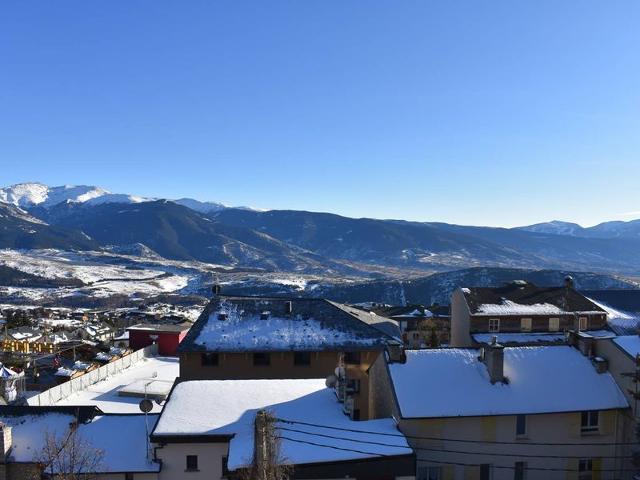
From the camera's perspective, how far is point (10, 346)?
72.7 meters

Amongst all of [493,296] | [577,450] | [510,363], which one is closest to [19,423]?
[510,363]

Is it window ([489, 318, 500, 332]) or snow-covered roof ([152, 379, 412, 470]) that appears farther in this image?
window ([489, 318, 500, 332])

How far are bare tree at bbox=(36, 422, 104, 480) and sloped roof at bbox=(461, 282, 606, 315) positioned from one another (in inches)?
1627

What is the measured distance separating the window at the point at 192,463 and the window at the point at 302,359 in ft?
50.7

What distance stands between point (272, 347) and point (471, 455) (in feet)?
57.2

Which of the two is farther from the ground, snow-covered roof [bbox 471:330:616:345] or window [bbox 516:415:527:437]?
window [bbox 516:415:527:437]

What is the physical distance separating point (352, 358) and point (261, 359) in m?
6.67

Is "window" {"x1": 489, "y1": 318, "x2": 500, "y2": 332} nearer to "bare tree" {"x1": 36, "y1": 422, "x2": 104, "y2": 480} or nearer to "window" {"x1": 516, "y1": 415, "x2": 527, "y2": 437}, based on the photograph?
"window" {"x1": 516, "y1": 415, "x2": 527, "y2": 437}

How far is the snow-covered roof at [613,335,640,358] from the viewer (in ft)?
82.1

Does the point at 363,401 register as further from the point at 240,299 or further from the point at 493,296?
the point at 493,296

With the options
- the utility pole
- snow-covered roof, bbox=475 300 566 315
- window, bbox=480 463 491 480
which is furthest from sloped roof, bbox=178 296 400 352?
snow-covered roof, bbox=475 300 566 315

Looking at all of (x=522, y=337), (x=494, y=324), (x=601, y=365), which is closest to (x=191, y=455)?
(x=601, y=365)

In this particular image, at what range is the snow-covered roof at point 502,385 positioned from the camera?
2361cm

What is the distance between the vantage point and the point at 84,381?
142 feet
